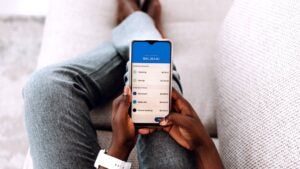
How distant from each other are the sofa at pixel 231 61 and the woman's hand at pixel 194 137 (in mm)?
85

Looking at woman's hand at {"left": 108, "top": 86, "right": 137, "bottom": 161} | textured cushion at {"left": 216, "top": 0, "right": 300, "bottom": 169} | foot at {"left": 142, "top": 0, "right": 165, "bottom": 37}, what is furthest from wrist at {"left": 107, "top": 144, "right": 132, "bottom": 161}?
foot at {"left": 142, "top": 0, "right": 165, "bottom": 37}

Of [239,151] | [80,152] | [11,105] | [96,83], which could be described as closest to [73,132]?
[80,152]

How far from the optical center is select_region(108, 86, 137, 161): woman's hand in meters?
0.82

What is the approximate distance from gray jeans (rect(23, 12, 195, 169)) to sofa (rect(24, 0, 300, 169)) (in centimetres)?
10

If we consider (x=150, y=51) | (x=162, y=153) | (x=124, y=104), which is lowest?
(x=162, y=153)

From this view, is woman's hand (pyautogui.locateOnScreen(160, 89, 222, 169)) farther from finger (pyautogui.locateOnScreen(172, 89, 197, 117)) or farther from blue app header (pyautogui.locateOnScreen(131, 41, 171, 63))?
blue app header (pyautogui.locateOnScreen(131, 41, 171, 63))

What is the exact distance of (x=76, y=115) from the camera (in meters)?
0.91

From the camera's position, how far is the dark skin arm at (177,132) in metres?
0.80

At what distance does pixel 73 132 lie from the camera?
883 mm

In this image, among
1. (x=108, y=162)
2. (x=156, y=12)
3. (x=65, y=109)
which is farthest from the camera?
(x=156, y=12)

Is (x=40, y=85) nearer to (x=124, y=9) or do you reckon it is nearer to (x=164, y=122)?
(x=164, y=122)

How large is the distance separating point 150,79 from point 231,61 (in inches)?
10.0

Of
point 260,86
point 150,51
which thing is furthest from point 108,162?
point 260,86

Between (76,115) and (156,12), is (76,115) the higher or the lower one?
the lower one
